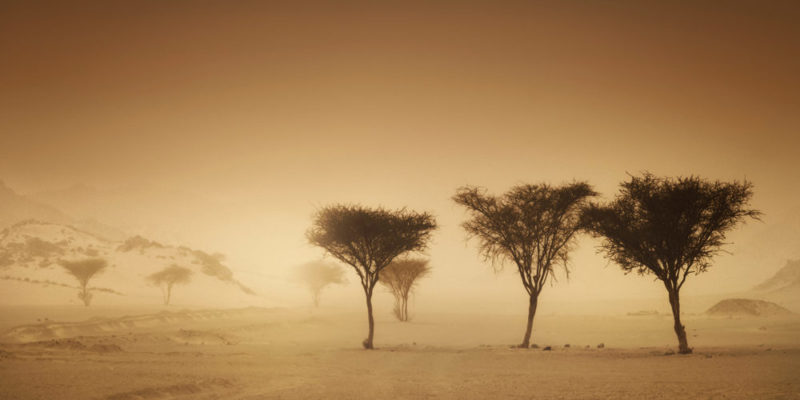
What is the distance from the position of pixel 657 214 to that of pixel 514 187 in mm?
8557

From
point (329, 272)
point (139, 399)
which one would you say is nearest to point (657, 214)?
point (139, 399)

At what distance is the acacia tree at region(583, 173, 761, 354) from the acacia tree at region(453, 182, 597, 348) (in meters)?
3.84

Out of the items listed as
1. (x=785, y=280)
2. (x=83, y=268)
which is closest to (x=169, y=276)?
(x=83, y=268)

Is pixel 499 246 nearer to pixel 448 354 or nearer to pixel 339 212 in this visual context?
pixel 448 354

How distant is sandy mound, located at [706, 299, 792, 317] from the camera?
5934cm

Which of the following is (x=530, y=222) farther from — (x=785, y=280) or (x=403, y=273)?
(x=785, y=280)

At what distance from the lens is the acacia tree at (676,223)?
26750 millimetres

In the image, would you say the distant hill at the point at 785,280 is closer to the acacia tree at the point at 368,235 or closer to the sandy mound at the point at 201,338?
the acacia tree at the point at 368,235

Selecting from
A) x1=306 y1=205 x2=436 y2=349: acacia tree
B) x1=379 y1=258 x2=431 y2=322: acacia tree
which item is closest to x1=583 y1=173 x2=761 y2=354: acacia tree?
x1=306 y1=205 x2=436 y2=349: acacia tree

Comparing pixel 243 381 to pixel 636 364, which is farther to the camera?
pixel 636 364

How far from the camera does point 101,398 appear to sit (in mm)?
14562

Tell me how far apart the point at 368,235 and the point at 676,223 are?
1715cm

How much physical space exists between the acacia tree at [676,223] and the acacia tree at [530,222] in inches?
151

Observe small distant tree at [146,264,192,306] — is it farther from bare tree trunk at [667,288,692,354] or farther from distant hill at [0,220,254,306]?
bare tree trunk at [667,288,692,354]
